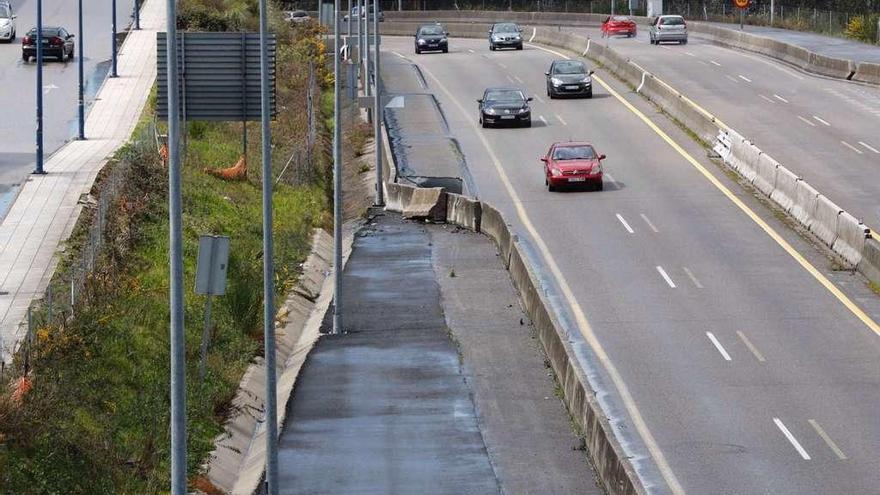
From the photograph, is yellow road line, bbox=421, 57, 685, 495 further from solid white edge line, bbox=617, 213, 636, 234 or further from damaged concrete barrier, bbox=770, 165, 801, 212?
damaged concrete barrier, bbox=770, 165, 801, 212

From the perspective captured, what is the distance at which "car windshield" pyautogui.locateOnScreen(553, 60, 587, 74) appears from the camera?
214ft

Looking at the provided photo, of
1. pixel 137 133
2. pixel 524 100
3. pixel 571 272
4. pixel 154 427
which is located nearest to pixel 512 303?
pixel 571 272

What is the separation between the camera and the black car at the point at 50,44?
235 feet

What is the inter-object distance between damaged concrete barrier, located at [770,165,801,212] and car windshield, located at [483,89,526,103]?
16404mm

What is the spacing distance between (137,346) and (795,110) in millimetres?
35955

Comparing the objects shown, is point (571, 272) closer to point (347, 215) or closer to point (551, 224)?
point (551, 224)

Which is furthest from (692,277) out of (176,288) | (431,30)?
(431,30)

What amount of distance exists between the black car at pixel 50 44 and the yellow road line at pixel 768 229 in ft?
82.9

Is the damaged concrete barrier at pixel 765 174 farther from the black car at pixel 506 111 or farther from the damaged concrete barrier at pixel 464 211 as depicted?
the black car at pixel 506 111

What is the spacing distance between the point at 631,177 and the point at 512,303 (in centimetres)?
1366

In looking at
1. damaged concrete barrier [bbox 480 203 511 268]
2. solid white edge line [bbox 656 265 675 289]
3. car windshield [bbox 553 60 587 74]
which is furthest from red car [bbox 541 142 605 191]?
car windshield [bbox 553 60 587 74]

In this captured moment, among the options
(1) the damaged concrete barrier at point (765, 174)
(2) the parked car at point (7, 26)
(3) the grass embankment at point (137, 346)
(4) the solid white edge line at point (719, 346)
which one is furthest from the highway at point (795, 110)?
(2) the parked car at point (7, 26)

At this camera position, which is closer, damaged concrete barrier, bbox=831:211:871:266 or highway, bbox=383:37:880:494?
highway, bbox=383:37:880:494

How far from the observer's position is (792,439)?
24.0m
